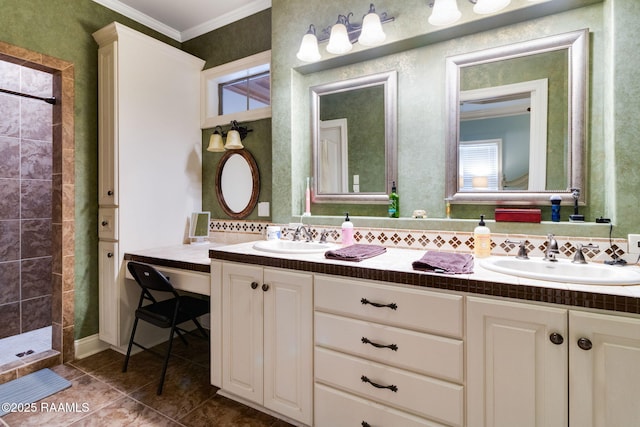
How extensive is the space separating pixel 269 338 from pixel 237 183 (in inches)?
55.0

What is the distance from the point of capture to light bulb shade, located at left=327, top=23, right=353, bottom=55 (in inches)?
74.4

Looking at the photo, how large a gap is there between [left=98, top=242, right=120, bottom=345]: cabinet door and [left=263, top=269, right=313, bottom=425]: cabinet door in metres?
1.33

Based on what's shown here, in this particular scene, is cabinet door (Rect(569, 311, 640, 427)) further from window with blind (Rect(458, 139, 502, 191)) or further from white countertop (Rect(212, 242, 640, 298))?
window with blind (Rect(458, 139, 502, 191))

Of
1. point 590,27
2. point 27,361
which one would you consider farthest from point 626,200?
point 27,361

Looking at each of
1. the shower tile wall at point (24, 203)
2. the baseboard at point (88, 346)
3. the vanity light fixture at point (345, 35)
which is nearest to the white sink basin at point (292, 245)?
the vanity light fixture at point (345, 35)

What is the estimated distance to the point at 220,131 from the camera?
261 centimetres

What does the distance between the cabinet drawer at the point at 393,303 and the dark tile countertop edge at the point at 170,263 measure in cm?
79

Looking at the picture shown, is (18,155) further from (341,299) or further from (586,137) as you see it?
(586,137)

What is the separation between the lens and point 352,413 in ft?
4.55

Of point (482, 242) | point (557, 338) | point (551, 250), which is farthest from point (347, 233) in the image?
point (557, 338)

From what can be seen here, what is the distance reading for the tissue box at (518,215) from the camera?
153 cm

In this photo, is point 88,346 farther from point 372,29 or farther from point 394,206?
Result: point 372,29

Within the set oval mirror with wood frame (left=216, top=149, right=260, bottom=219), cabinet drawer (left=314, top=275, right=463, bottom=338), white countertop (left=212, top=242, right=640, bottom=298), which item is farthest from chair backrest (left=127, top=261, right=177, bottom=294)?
cabinet drawer (left=314, top=275, right=463, bottom=338)

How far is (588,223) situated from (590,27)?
2.97ft
